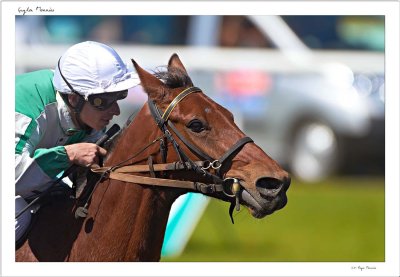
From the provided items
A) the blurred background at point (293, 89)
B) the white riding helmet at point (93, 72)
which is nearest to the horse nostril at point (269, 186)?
the white riding helmet at point (93, 72)

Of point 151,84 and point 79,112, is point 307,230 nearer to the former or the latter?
point 79,112

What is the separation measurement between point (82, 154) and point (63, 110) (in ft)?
1.10

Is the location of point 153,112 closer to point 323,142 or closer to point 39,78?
point 39,78

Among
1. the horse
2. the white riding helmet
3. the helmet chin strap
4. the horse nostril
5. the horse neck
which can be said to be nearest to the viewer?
the horse nostril

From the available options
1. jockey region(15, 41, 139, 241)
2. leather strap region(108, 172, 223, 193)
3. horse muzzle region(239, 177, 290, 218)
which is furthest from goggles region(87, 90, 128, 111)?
horse muzzle region(239, 177, 290, 218)

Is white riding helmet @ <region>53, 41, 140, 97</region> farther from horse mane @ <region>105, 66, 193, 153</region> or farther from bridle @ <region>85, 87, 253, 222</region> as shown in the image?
bridle @ <region>85, 87, 253, 222</region>

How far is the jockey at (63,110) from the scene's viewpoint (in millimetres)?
6016

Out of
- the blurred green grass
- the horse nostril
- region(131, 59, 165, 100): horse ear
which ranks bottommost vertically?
the blurred green grass

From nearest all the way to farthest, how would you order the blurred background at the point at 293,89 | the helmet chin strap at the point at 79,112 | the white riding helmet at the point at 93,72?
the white riding helmet at the point at 93,72 → the helmet chin strap at the point at 79,112 → the blurred background at the point at 293,89

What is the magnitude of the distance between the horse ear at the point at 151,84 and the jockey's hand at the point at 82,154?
0.48 meters

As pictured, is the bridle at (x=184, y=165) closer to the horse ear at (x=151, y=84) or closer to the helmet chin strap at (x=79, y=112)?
the horse ear at (x=151, y=84)

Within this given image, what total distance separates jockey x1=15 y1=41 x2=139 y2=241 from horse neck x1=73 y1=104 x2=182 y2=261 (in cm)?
24

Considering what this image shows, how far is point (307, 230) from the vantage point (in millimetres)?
12781

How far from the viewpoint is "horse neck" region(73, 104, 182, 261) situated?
19.4 ft
